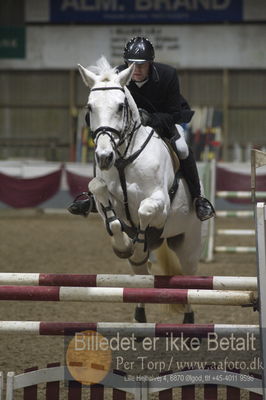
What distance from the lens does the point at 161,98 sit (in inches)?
194

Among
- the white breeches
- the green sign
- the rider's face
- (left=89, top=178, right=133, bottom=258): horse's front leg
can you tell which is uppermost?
the green sign

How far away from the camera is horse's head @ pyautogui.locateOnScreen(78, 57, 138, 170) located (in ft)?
12.7

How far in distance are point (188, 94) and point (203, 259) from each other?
9.92 m

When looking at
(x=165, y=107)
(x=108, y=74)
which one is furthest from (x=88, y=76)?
(x=165, y=107)

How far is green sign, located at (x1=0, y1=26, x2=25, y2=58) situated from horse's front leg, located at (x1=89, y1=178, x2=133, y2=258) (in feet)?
49.4

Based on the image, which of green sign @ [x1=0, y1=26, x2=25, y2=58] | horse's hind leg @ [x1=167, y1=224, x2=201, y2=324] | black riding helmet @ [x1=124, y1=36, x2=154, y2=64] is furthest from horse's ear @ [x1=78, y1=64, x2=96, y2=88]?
green sign @ [x1=0, y1=26, x2=25, y2=58]

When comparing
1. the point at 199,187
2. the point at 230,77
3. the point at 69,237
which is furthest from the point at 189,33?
the point at 199,187

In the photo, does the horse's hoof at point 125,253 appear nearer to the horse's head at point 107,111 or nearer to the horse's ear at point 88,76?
the horse's head at point 107,111

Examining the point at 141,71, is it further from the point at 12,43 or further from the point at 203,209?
the point at 12,43

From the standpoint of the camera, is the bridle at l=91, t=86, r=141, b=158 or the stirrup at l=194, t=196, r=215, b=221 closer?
the bridle at l=91, t=86, r=141, b=158

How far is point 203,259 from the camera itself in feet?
30.3

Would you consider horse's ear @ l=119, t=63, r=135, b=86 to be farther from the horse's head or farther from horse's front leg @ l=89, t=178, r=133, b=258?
horse's front leg @ l=89, t=178, r=133, b=258

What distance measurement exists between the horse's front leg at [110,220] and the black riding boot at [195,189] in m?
0.79

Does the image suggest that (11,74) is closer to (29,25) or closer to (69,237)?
(29,25)
